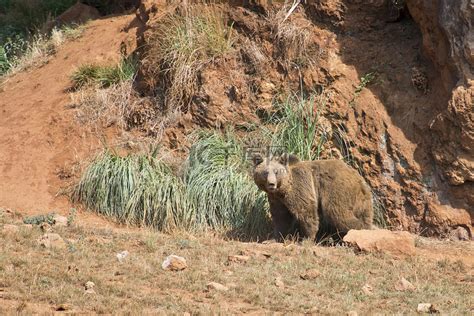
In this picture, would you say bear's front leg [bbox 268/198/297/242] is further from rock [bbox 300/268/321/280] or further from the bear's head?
rock [bbox 300/268/321/280]

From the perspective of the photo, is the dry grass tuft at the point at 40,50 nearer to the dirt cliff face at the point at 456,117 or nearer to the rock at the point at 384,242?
the dirt cliff face at the point at 456,117

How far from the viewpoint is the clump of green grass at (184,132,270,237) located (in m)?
11.8

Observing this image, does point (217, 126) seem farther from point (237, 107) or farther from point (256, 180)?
point (256, 180)

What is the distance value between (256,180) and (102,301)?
372 centimetres

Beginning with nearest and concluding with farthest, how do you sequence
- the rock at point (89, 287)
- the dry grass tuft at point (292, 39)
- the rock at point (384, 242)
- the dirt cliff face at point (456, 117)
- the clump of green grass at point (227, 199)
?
the rock at point (89, 287) → the rock at point (384, 242) → the dirt cliff face at point (456, 117) → the clump of green grass at point (227, 199) → the dry grass tuft at point (292, 39)

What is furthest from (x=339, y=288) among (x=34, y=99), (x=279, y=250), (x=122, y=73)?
(x=34, y=99)

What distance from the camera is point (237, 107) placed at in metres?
13.0

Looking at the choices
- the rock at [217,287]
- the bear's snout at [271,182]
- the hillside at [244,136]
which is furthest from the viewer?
the bear's snout at [271,182]

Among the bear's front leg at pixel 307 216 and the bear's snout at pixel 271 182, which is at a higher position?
the bear's snout at pixel 271 182

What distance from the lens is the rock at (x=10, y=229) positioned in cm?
954

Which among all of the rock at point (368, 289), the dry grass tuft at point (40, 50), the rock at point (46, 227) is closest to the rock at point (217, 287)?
the rock at point (368, 289)

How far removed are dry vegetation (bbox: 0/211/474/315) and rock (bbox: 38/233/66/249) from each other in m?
0.09

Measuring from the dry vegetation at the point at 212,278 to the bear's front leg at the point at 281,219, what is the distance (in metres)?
0.82

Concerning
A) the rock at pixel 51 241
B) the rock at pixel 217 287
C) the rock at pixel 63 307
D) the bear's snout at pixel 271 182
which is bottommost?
the rock at pixel 51 241
